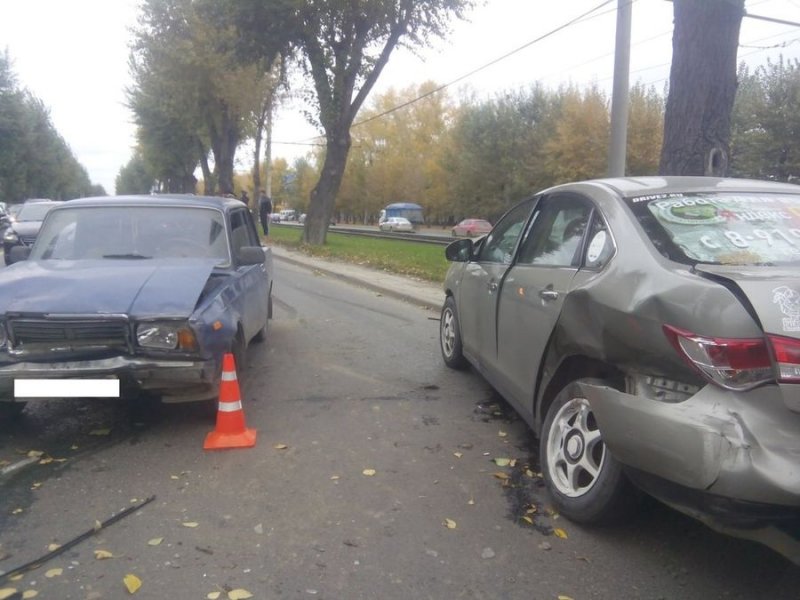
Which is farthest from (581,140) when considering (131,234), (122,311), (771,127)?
(122,311)

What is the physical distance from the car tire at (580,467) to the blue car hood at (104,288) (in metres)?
2.34

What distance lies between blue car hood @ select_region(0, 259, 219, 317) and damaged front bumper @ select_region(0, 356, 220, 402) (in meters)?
0.31

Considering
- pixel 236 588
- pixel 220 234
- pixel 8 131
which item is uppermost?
pixel 8 131

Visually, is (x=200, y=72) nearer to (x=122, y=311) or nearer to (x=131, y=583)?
(x=122, y=311)

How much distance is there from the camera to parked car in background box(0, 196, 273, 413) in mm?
4344

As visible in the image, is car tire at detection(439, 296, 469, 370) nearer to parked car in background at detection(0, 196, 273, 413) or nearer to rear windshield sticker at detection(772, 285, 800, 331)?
parked car in background at detection(0, 196, 273, 413)

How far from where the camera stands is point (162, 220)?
612 cm

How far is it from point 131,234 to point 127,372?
201 centimetres

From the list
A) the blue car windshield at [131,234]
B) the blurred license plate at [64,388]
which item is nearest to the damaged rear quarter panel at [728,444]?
the blurred license plate at [64,388]

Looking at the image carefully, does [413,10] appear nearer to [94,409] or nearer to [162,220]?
[162,220]

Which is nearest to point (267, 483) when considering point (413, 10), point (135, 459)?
point (135, 459)

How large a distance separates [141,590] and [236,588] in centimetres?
39

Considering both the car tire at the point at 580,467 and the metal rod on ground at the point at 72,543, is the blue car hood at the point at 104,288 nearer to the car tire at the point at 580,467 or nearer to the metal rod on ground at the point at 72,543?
the metal rod on ground at the point at 72,543

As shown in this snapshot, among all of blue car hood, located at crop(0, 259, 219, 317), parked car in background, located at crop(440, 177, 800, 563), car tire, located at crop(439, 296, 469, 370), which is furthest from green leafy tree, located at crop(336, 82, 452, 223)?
parked car in background, located at crop(440, 177, 800, 563)
